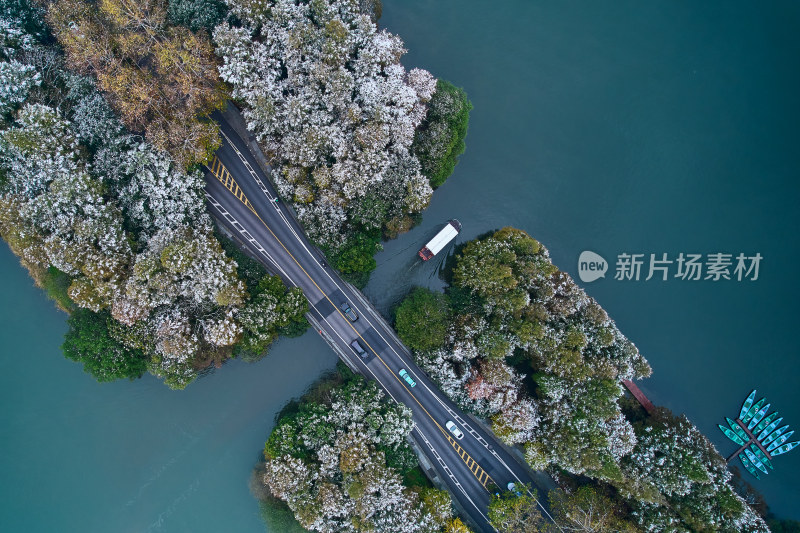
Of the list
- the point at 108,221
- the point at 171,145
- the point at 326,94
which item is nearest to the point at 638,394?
the point at 326,94

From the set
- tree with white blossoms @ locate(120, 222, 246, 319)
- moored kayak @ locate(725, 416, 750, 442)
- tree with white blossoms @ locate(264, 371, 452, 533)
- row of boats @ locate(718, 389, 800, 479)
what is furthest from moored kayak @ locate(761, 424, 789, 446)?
tree with white blossoms @ locate(120, 222, 246, 319)

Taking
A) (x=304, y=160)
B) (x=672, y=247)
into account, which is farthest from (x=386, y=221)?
(x=672, y=247)

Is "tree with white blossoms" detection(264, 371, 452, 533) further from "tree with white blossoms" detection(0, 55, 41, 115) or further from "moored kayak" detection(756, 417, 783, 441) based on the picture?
"tree with white blossoms" detection(0, 55, 41, 115)

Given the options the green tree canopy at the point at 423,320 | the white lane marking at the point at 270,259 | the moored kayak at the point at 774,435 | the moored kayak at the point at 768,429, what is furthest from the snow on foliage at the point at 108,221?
the moored kayak at the point at 774,435

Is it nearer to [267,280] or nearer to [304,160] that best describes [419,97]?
[304,160]

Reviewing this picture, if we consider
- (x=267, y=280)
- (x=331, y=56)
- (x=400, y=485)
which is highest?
(x=331, y=56)

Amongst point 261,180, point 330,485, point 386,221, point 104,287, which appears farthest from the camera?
point 261,180

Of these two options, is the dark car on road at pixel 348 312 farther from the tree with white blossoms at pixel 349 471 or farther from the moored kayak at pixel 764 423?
the moored kayak at pixel 764 423
